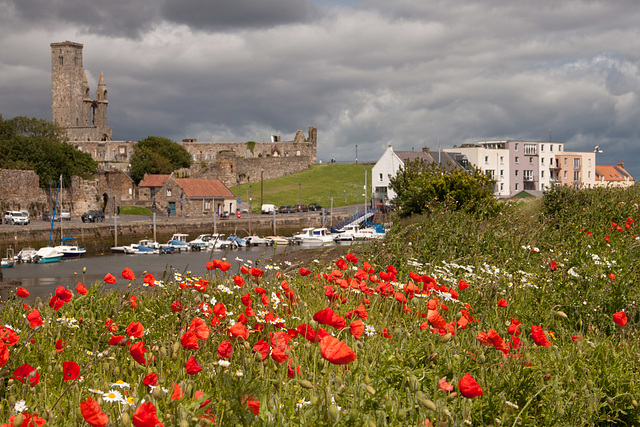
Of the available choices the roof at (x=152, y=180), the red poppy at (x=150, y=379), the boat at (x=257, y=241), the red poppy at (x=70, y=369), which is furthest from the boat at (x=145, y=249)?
the red poppy at (x=150, y=379)

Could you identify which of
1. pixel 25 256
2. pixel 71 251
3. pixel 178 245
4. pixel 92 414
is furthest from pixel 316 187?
pixel 92 414

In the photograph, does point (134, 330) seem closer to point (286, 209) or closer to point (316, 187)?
point (286, 209)

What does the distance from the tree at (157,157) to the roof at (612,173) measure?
63.1m

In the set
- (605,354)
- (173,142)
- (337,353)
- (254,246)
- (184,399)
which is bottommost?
(254,246)

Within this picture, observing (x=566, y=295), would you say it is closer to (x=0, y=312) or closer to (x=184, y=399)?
(x=184, y=399)

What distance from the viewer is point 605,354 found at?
4234 millimetres

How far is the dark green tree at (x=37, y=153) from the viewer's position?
63.0 metres

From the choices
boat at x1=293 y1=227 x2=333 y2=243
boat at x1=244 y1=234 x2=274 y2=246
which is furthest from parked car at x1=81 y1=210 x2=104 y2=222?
boat at x1=293 y1=227 x2=333 y2=243

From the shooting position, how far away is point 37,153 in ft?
211

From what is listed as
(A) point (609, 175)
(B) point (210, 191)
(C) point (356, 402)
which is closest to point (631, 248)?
(C) point (356, 402)

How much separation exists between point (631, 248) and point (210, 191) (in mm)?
61647

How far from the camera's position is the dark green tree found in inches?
2480

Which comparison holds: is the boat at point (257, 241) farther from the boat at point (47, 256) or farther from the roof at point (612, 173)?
the roof at point (612, 173)

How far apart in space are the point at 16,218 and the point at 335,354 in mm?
53743
